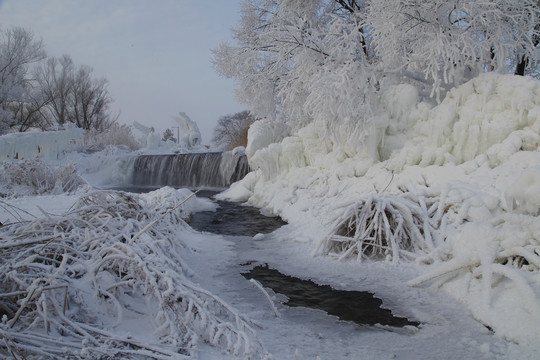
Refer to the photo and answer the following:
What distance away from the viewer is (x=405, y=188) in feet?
18.6

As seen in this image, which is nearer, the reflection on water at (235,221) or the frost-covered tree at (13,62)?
the reflection on water at (235,221)

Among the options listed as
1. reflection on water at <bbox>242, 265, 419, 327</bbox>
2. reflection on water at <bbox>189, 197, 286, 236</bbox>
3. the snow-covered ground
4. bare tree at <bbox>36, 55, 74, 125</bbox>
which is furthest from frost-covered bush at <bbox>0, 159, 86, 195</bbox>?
bare tree at <bbox>36, 55, 74, 125</bbox>

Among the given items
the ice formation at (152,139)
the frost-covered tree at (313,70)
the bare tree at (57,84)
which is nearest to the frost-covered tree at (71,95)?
the bare tree at (57,84)

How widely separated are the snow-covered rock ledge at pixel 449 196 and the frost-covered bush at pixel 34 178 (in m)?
5.06

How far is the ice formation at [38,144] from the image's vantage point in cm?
1553

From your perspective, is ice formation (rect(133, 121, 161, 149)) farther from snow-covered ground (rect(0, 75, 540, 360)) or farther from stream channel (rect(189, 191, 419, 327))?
stream channel (rect(189, 191, 419, 327))

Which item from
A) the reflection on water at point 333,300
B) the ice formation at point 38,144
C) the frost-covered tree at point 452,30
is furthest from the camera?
the ice formation at point 38,144

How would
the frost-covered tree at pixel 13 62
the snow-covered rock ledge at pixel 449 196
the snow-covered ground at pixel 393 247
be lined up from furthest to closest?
the frost-covered tree at pixel 13 62 → the snow-covered rock ledge at pixel 449 196 → the snow-covered ground at pixel 393 247

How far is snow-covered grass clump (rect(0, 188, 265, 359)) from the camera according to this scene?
6.17 ft

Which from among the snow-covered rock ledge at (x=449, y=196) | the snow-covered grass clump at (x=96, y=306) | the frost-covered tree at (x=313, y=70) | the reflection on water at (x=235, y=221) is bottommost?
the reflection on water at (x=235, y=221)

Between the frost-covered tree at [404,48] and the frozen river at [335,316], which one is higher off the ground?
the frost-covered tree at [404,48]

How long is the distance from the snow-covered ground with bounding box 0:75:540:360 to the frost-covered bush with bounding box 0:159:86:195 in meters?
2.97

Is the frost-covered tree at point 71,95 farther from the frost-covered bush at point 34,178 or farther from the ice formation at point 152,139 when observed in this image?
the frost-covered bush at point 34,178

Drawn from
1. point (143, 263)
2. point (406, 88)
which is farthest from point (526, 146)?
point (143, 263)
